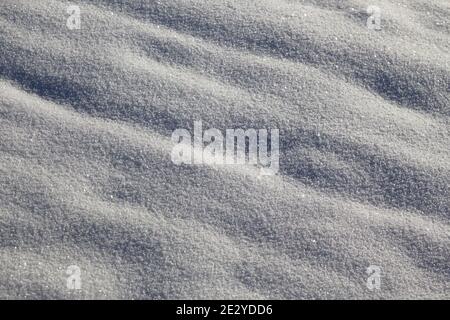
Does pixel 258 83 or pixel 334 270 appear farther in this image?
pixel 258 83

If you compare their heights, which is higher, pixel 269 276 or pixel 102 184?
pixel 102 184

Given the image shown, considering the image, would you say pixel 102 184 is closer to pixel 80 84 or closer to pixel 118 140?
pixel 118 140

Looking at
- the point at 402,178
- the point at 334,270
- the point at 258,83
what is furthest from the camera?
the point at 258,83

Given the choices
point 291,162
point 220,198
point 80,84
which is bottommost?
point 220,198

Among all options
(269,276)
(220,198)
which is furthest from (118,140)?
(269,276)
